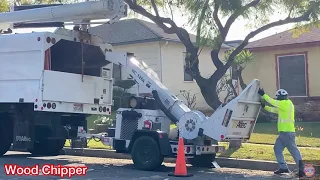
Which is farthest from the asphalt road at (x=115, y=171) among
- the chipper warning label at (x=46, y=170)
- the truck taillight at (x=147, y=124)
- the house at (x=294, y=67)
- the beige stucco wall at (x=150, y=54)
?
the beige stucco wall at (x=150, y=54)

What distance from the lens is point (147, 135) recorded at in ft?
40.1

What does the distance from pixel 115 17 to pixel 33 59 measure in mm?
2115

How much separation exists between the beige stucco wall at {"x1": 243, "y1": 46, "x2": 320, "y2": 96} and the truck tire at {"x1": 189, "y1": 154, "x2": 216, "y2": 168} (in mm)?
11135

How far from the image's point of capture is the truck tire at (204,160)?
12883 mm

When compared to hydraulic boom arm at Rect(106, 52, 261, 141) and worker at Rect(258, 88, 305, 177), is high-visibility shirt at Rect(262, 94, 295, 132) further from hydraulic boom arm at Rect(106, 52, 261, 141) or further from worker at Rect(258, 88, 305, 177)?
hydraulic boom arm at Rect(106, 52, 261, 141)

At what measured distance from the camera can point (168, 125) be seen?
12742mm

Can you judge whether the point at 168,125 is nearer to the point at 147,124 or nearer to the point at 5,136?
the point at 147,124

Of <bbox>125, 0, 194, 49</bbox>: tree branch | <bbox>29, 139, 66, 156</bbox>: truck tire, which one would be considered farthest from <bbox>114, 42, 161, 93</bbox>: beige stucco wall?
<bbox>125, 0, 194, 49</bbox>: tree branch

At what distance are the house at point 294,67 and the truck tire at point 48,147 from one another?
10436 millimetres

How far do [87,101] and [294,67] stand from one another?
1214 centimetres

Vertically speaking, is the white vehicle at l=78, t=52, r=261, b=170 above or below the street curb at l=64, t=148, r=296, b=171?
above

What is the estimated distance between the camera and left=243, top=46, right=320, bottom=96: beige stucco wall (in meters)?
22.9

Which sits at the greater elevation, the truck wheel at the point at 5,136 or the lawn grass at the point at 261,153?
the truck wheel at the point at 5,136

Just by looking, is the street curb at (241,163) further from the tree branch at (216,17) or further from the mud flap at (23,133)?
the tree branch at (216,17)
